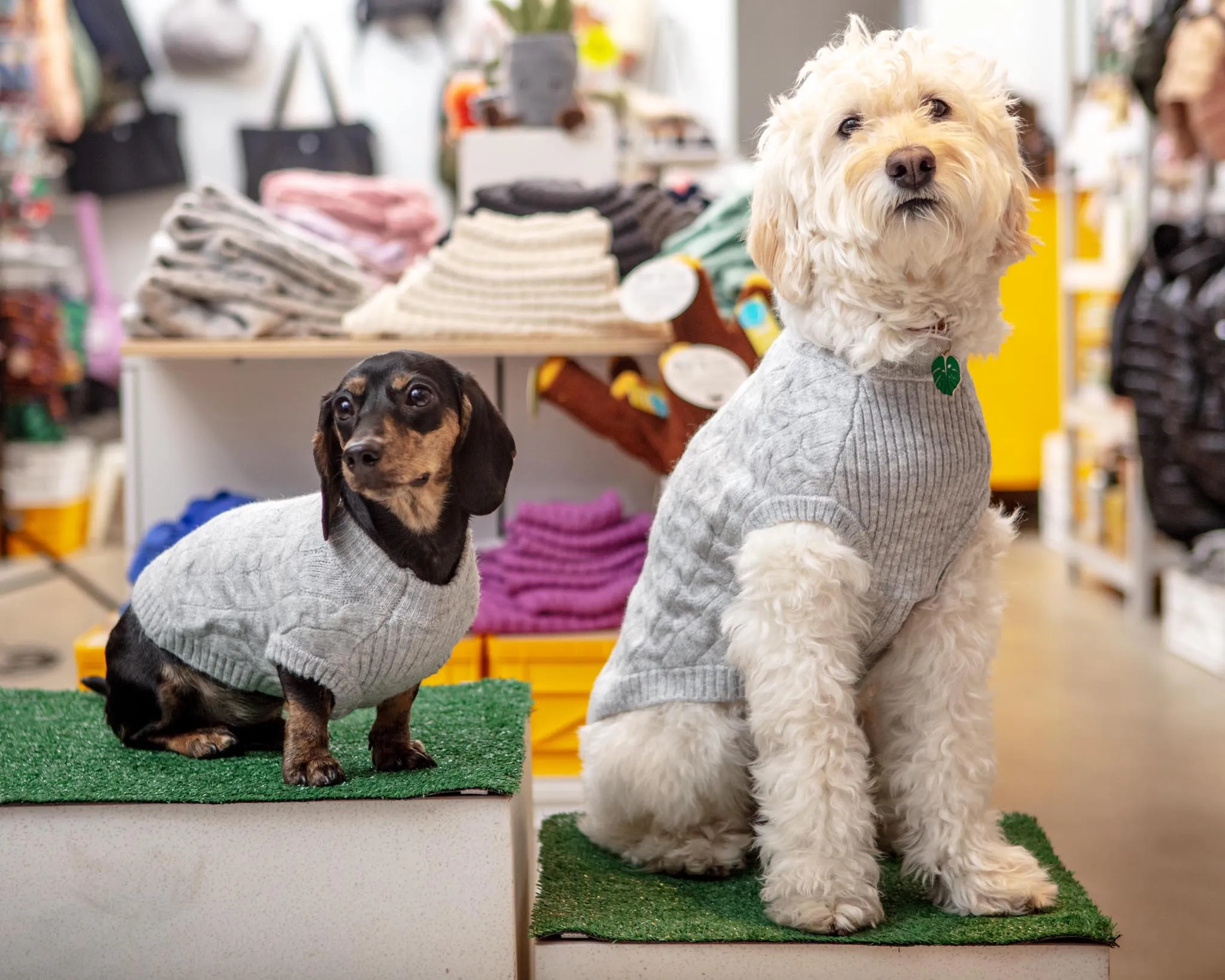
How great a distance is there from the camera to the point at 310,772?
5.02 ft

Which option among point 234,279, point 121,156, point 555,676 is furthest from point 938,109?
point 121,156

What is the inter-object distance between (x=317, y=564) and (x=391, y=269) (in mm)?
1890

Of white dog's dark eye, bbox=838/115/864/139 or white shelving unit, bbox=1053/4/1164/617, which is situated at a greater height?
white dog's dark eye, bbox=838/115/864/139

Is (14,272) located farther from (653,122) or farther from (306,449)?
(306,449)

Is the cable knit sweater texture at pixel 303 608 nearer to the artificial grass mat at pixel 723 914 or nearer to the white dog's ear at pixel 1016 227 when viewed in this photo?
the artificial grass mat at pixel 723 914

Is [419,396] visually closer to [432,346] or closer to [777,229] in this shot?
[777,229]

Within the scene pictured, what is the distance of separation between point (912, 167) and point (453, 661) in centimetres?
145

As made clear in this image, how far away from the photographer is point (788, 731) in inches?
61.0

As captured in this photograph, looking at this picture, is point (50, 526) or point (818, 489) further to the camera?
point (50, 526)

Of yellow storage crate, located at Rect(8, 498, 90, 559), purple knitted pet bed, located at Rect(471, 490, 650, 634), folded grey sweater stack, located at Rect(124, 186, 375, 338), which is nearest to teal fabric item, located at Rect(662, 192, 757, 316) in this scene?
purple knitted pet bed, located at Rect(471, 490, 650, 634)

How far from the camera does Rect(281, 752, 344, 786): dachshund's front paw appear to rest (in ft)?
5.02

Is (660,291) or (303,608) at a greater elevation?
(660,291)

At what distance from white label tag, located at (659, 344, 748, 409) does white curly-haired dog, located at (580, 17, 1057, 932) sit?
68cm

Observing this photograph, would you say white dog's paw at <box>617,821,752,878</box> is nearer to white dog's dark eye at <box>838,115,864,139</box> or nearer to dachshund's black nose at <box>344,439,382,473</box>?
dachshund's black nose at <box>344,439,382,473</box>
